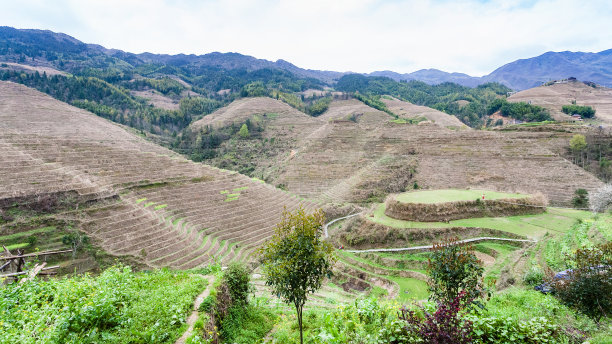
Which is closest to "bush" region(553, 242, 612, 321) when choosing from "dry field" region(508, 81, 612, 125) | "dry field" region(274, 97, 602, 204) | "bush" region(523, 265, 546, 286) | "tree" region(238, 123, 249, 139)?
"bush" region(523, 265, 546, 286)

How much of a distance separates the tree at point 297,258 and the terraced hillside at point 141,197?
12812 mm

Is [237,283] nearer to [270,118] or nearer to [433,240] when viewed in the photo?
[433,240]

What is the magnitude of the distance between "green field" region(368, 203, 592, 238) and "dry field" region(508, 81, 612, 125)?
6686 cm

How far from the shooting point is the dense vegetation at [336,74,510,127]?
99.8 metres

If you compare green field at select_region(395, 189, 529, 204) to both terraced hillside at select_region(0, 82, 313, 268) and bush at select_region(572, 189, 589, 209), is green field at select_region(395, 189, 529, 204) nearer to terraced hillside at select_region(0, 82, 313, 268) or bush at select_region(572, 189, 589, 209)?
bush at select_region(572, 189, 589, 209)

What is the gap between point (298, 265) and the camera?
700 centimetres

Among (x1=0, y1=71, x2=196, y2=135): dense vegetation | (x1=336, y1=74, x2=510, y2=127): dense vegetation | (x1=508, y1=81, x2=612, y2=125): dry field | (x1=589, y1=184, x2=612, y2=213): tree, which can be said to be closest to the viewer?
(x1=589, y1=184, x2=612, y2=213): tree

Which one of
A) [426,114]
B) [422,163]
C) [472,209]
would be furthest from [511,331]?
[426,114]

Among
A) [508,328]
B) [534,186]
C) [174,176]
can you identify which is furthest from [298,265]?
[534,186]

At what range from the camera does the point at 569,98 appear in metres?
91.4

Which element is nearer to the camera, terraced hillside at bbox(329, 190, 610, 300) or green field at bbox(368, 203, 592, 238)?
terraced hillside at bbox(329, 190, 610, 300)

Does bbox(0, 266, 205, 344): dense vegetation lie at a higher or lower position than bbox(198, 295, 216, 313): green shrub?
higher

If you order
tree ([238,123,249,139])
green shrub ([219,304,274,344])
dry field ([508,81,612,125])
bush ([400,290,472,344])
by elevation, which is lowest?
green shrub ([219,304,274,344])

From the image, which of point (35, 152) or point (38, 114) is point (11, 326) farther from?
point (38, 114)
